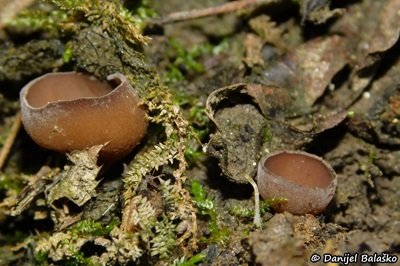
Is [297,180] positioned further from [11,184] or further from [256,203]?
[11,184]

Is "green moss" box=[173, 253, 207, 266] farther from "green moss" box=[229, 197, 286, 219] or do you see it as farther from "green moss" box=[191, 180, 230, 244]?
"green moss" box=[229, 197, 286, 219]

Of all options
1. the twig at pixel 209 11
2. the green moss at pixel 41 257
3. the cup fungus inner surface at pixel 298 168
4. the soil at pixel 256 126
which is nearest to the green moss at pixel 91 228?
the soil at pixel 256 126

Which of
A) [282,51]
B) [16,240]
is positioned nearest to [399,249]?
[282,51]

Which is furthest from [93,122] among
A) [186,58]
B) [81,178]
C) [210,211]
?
[186,58]

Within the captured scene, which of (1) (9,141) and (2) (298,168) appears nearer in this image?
(2) (298,168)

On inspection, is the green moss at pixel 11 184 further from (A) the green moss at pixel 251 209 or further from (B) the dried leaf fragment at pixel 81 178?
(A) the green moss at pixel 251 209

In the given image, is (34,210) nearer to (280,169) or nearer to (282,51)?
(280,169)
